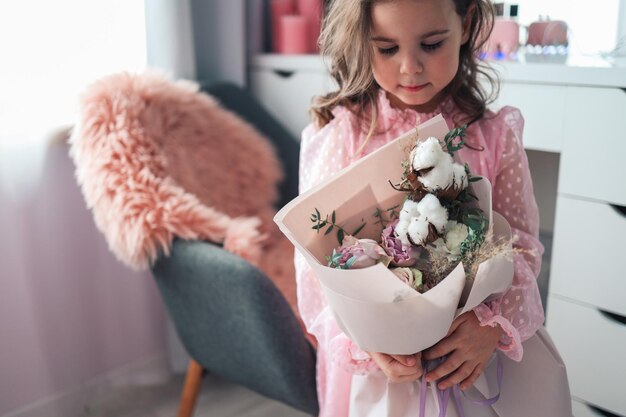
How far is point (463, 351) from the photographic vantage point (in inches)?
36.4

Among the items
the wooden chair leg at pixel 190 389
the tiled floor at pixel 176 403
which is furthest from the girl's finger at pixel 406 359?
the tiled floor at pixel 176 403

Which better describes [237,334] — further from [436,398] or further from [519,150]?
[519,150]

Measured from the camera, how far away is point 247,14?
7.29 feet

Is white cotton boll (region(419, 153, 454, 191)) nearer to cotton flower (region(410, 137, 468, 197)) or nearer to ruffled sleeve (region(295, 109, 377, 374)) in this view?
cotton flower (region(410, 137, 468, 197))

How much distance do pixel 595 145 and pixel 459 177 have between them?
0.77 m

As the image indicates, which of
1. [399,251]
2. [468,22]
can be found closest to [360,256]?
[399,251]

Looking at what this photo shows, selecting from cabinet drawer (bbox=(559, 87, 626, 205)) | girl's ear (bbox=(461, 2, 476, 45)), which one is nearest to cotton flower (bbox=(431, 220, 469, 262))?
girl's ear (bbox=(461, 2, 476, 45))

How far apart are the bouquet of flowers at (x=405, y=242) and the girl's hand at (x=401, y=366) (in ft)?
0.13

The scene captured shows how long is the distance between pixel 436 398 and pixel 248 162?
3.68ft

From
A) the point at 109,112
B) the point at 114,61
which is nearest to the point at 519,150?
the point at 109,112

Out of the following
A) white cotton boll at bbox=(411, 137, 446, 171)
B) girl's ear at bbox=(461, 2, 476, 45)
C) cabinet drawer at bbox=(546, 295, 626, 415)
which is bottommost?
cabinet drawer at bbox=(546, 295, 626, 415)

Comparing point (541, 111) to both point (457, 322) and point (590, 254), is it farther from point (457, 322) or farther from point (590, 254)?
point (457, 322)

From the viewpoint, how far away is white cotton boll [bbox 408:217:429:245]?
2.52 ft

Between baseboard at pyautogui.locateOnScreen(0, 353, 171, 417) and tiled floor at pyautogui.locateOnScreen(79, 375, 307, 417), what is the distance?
2cm
